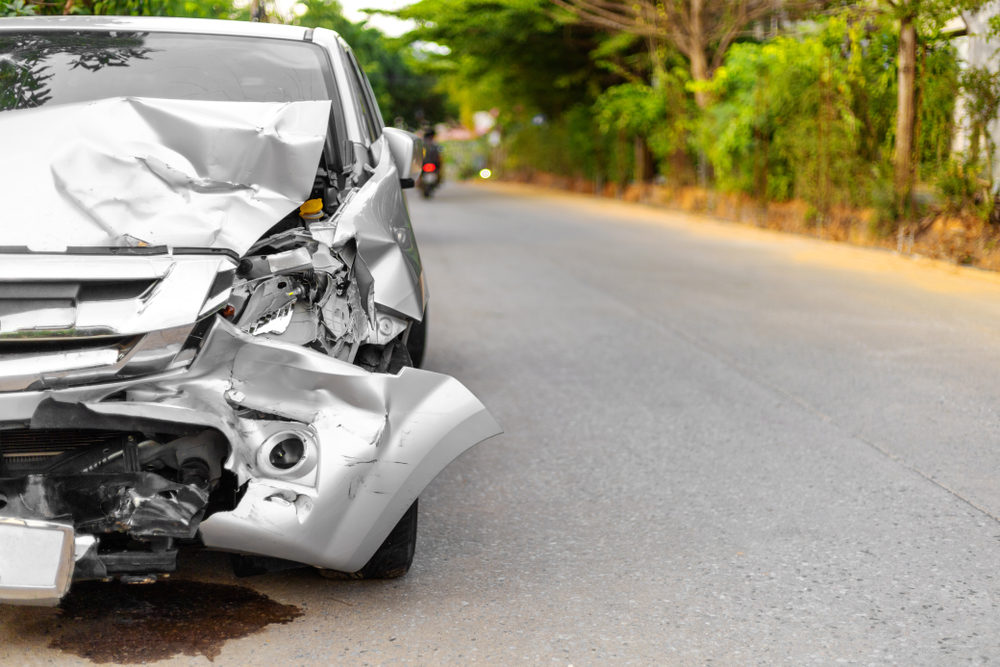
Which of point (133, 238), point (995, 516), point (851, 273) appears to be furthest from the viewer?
point (851, 273)

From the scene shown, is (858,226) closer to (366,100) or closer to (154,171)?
(366,100)

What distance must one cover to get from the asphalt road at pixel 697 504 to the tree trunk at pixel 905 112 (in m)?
4.84

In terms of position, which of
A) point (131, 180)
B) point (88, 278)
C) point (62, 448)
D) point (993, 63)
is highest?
point (993, 63)

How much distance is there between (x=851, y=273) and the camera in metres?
13.3

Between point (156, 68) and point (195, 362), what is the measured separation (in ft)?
6.81

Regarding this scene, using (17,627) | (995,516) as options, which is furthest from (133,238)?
(995,516)

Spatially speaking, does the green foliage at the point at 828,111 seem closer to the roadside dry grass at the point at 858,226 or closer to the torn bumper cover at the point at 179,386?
the roadside dry grass at the point at 858,226

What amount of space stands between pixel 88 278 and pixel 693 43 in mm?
22794

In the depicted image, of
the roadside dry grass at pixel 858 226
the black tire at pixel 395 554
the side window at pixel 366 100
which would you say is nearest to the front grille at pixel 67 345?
the black tire at pixel 395 554

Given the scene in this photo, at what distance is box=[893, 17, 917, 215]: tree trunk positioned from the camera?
48.2 ft

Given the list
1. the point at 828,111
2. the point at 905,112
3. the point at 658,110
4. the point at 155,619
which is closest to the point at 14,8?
the point at 155,619

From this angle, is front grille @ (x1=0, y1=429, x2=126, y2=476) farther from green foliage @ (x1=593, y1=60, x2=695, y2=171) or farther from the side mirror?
green foliage @ (x1=593, y1=60, x2=695, y2=171)

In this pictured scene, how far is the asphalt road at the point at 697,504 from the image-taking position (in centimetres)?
352

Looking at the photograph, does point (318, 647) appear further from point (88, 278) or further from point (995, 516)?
point (995, 516)
